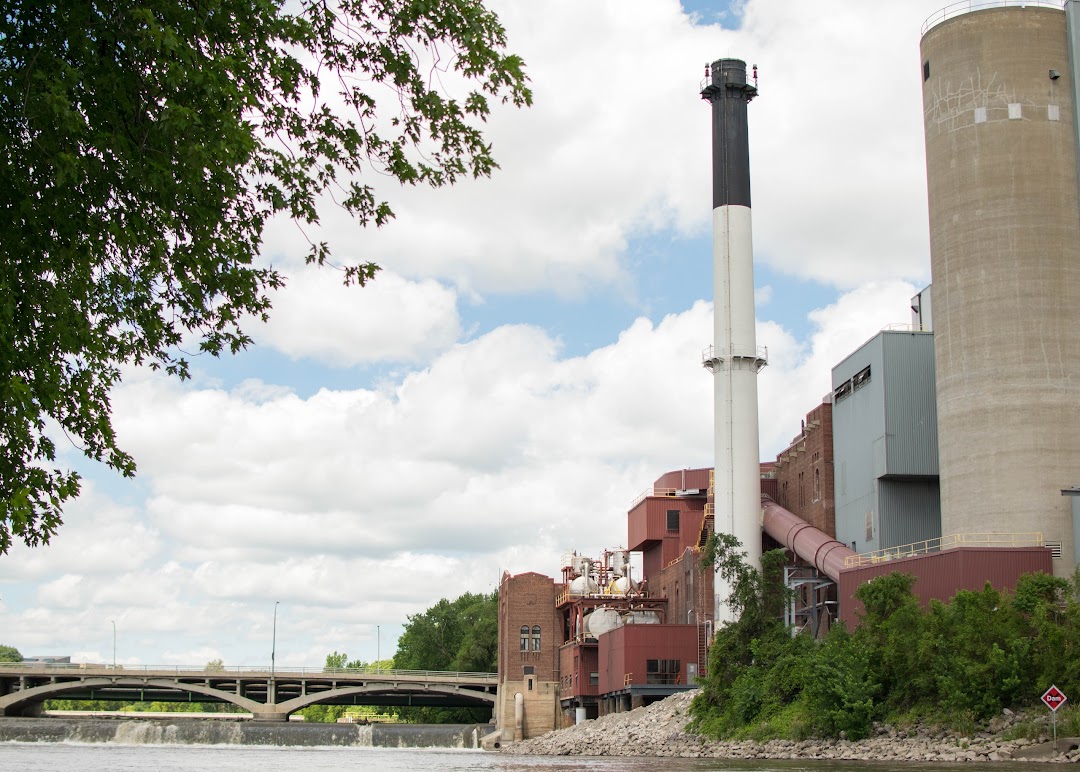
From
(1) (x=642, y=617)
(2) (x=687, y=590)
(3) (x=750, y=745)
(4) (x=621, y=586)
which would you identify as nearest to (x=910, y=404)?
(3) (x=750, y=745)

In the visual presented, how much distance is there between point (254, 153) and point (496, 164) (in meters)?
2.73

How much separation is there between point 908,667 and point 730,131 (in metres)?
35.4

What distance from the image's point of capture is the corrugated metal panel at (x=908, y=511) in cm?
6322

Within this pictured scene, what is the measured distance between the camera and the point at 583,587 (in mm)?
93000

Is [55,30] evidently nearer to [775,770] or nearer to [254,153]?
[254,153]

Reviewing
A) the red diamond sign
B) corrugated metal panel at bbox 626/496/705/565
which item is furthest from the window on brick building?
the red diamond sign

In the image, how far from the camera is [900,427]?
2478 inches

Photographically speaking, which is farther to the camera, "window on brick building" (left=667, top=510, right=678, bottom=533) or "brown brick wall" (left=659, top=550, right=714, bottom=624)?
"window on brick building" (left=667, top=510, right=678, bottom=533)

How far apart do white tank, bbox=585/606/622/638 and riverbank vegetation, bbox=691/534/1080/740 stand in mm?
24543

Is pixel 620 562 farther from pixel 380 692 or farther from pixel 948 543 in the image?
pixel 948 543

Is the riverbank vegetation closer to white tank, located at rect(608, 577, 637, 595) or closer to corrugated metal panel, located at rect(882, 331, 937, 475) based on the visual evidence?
corrugated metal panel, located at rect(882, 331, 937, 475)

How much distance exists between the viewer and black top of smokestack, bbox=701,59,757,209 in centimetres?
7306

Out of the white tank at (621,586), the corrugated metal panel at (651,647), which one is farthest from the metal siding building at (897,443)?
the white tank at (621,586)

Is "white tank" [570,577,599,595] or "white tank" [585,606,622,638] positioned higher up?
"white tank" [570,577,599,595]
